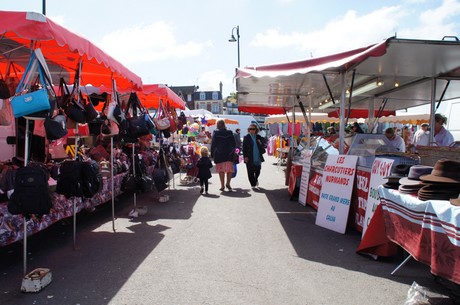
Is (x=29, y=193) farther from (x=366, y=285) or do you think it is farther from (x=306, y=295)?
(x=366, y=285)

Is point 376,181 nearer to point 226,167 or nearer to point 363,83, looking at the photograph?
point 363,83

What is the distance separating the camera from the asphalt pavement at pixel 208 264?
3248 mm

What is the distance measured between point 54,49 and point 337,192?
469cm

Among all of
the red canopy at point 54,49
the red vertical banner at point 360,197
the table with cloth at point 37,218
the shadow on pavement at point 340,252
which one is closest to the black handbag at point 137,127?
the red canopy at point 54,49

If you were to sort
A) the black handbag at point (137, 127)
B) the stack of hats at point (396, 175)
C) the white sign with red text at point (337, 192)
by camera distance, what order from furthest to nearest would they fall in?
the black handbag at point (137, 127) → the white sign with red text at point (337, 192) → the stack of hats at point (396, 175)

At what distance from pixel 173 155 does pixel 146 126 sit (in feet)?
10.6

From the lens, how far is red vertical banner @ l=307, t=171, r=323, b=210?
6.66m

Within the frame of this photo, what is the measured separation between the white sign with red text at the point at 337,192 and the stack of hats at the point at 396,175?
3.63 feet

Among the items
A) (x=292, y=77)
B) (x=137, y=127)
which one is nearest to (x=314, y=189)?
(x=292, y=77)

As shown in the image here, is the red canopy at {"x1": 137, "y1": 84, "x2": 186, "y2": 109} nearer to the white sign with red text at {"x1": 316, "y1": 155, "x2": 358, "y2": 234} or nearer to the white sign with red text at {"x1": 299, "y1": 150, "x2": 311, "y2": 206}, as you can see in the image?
the white sign with red text at {"x1": 299, "y1": 150, "x2": 311, "y2": 206}

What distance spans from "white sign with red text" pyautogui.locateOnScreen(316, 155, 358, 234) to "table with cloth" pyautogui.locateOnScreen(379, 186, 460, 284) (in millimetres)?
1542

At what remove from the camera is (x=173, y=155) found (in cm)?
902

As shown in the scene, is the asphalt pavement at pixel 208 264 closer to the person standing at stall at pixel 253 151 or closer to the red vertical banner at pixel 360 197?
the red vertical banner at pixel 360 197

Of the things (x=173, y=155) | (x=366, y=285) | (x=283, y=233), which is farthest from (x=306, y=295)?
(x=173, y=155)
